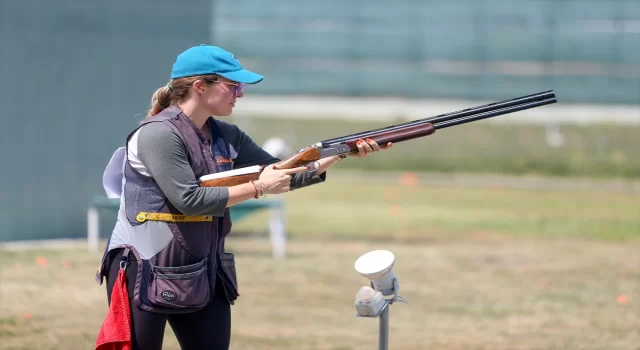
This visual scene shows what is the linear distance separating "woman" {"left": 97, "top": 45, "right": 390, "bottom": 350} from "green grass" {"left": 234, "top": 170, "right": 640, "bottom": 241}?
395 inches

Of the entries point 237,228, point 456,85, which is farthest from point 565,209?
point 456,85

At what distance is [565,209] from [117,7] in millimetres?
9445

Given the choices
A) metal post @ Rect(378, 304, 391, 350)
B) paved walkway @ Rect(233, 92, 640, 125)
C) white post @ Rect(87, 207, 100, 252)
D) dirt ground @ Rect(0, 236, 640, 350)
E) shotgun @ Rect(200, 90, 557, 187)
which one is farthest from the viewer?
paved walkway @ Rect(233, 92, 640, 125)

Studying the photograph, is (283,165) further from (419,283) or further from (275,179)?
(419,283)

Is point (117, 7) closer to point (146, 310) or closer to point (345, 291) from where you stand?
point (345, 291)

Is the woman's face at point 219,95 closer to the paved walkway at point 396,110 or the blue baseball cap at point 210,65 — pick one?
the blue baseball cap at point 210,65

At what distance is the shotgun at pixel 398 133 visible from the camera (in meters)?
4.44

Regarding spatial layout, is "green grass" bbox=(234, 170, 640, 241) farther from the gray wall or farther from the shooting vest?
the shooting vest

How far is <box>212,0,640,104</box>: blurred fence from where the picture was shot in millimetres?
31859

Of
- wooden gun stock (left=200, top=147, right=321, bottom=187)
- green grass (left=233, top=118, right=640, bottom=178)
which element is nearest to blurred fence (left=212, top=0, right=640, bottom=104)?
green grass (left=233, top=118, right=640, bottom=178)

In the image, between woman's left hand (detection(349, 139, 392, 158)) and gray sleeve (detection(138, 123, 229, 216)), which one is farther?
woman's left hand (detection(349, 139, 392, 158))

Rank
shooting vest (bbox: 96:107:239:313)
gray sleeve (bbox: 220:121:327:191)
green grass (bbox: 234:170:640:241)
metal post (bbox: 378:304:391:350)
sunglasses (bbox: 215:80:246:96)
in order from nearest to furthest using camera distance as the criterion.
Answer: shooting vest (bbox: 96:107:239:313)
sunglasses (bbox: 215:80:246:96)
gray sleeve (bbox: 220:121:327:191)
metal post (bbox: 378:304:391:350)
green grass (bbox: 234:170:640:241)

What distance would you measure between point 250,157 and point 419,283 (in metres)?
6.14

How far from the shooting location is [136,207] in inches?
167
